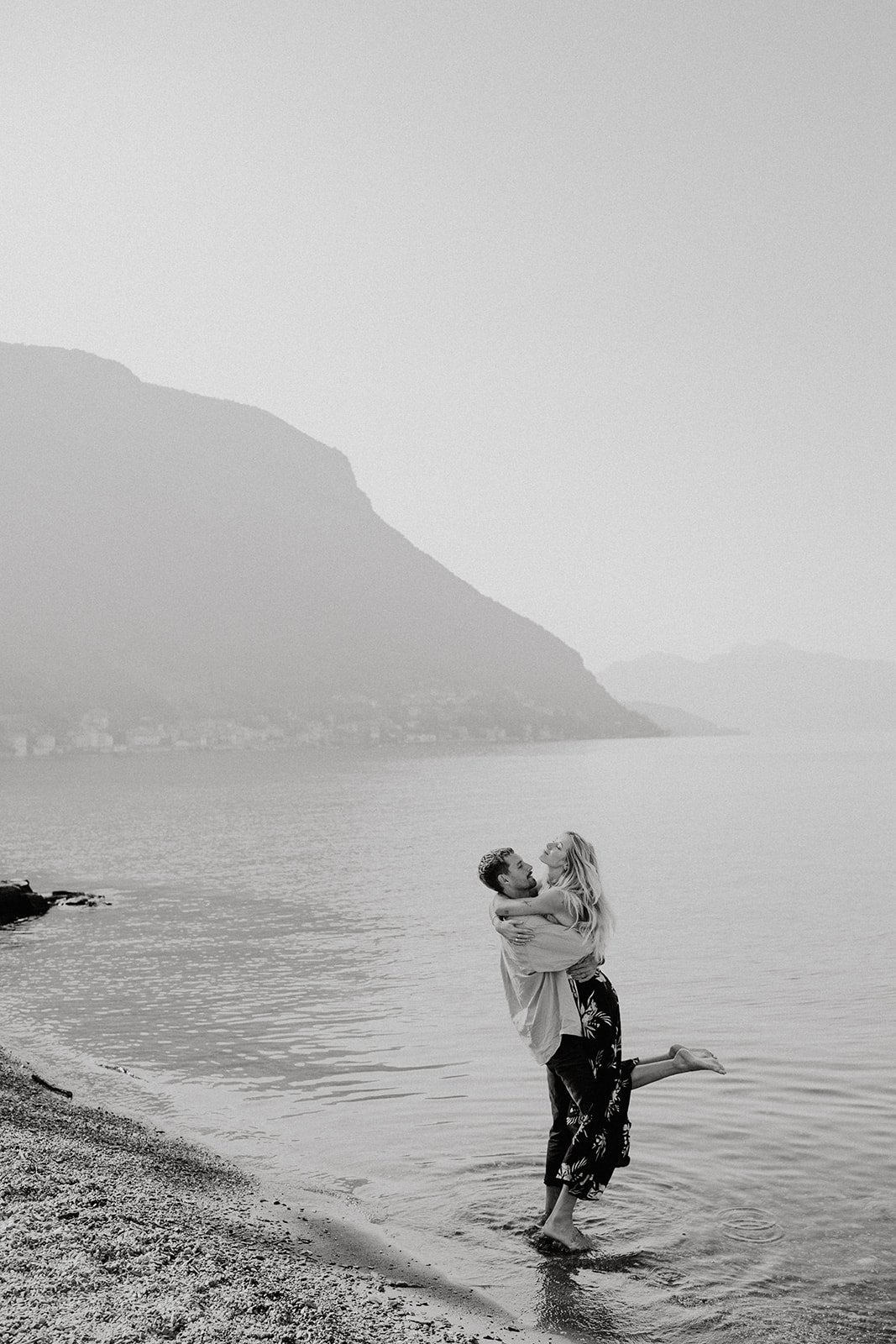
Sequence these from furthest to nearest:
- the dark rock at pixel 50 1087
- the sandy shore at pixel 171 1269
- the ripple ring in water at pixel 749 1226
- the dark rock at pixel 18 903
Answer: the dark rock at pixel 18 903 < the dark rock at pixel 50 1087 < the ripple ring in water at pixel 749 1226 < the sandy shore at pixel 171 1269

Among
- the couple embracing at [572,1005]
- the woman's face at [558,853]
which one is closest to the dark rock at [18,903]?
the couple embracing at [572,1005]

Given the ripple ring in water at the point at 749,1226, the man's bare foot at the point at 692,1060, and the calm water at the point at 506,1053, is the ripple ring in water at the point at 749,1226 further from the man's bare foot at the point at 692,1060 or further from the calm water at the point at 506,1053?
the man's bare foot at the point at 692,1060

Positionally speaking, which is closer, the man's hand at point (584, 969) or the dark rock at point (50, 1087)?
the man's hand at point (584, 969)

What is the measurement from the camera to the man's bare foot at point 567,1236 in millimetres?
8883

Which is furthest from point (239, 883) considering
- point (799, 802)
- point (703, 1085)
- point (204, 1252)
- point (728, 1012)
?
point (799, 802)

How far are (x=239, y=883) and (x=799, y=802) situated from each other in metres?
67.3

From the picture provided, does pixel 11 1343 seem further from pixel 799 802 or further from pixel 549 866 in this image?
pixel 799 802

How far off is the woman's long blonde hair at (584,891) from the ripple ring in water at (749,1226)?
3.25 metres

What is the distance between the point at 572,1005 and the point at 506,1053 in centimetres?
959

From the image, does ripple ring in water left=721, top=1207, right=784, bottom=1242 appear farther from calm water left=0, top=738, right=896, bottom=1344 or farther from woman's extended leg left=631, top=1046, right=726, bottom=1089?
woman's extended leg left=631, top=1046, right=726, bottom=1089

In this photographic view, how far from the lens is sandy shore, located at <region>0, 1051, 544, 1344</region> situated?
22.3 feet

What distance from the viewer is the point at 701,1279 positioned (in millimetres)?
8547

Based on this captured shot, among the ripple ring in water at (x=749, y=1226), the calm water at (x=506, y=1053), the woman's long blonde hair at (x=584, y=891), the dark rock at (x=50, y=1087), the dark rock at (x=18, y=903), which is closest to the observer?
the woman's long blonde hair at (x=584, y=891)

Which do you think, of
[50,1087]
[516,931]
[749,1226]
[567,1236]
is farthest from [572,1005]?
[50,1087]
